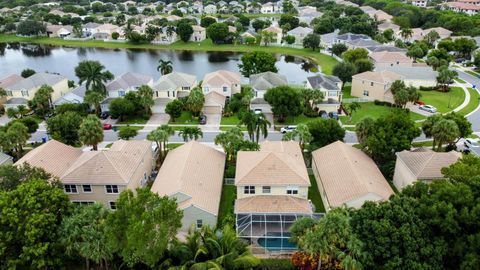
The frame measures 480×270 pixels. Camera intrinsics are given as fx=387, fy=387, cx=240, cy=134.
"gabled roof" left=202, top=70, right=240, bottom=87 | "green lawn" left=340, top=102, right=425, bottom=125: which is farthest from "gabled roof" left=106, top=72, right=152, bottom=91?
"green lawn" left=340, top=102, right=425, bottom=125

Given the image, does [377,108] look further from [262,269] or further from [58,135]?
[58,135]

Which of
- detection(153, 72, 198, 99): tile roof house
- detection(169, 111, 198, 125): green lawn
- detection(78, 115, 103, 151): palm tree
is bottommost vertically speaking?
detection(169, 111, 198, 125): green lawn

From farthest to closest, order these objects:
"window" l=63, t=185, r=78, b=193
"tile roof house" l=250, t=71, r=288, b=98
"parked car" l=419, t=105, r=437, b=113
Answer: "tile roof house" l=250, t=71, r=288, b=98, "parked car" l=419, t=105, r=437, b=113, "window" l=63, t=185, r=78, b=193

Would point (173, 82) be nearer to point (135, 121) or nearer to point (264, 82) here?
point (135, 121)

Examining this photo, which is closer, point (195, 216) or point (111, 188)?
point (195, 216)

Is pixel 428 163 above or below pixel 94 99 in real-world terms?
above

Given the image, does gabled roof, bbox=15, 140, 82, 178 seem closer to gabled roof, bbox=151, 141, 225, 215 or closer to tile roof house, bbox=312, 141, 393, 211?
gabled roof, bbox=151, 141, 225, 215

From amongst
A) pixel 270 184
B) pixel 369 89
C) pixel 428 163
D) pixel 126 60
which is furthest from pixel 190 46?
pixel 428 163
